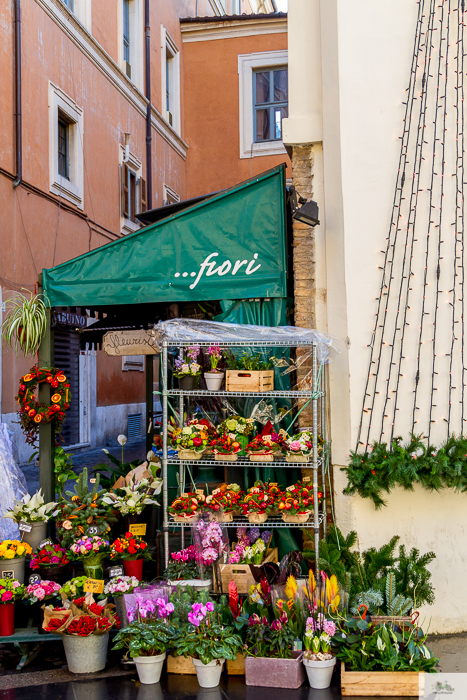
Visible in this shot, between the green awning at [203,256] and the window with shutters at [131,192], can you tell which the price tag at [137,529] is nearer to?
the green awning at [203,256]

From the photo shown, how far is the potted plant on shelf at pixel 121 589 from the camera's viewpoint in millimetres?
4445

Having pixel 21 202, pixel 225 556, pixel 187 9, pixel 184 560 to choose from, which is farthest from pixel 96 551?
pixel 187 9

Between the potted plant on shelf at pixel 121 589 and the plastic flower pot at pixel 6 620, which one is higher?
the potted plant on shelf at pixel 121 589

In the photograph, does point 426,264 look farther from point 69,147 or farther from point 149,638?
point 69,147

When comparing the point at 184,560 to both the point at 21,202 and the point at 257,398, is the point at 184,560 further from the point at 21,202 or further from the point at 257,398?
the point at 21,202

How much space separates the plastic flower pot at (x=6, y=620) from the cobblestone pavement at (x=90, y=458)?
4460 millimetres

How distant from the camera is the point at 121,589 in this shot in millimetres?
4441

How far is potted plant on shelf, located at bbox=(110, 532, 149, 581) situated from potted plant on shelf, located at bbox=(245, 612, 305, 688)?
4.13ft

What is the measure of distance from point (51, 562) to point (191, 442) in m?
1.36

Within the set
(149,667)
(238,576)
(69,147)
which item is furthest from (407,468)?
(69,147)

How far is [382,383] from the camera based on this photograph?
4.79m

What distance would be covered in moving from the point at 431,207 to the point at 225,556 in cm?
293

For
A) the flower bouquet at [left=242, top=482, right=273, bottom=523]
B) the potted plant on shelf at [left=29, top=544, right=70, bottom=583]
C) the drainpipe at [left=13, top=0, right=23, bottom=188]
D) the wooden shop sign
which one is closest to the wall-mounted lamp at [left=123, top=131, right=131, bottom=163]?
the drainpipe at [left=13, top=0, right=23, bottom=188]

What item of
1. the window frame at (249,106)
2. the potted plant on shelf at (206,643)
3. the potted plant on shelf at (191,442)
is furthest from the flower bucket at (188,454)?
the window frame at (249,106)
